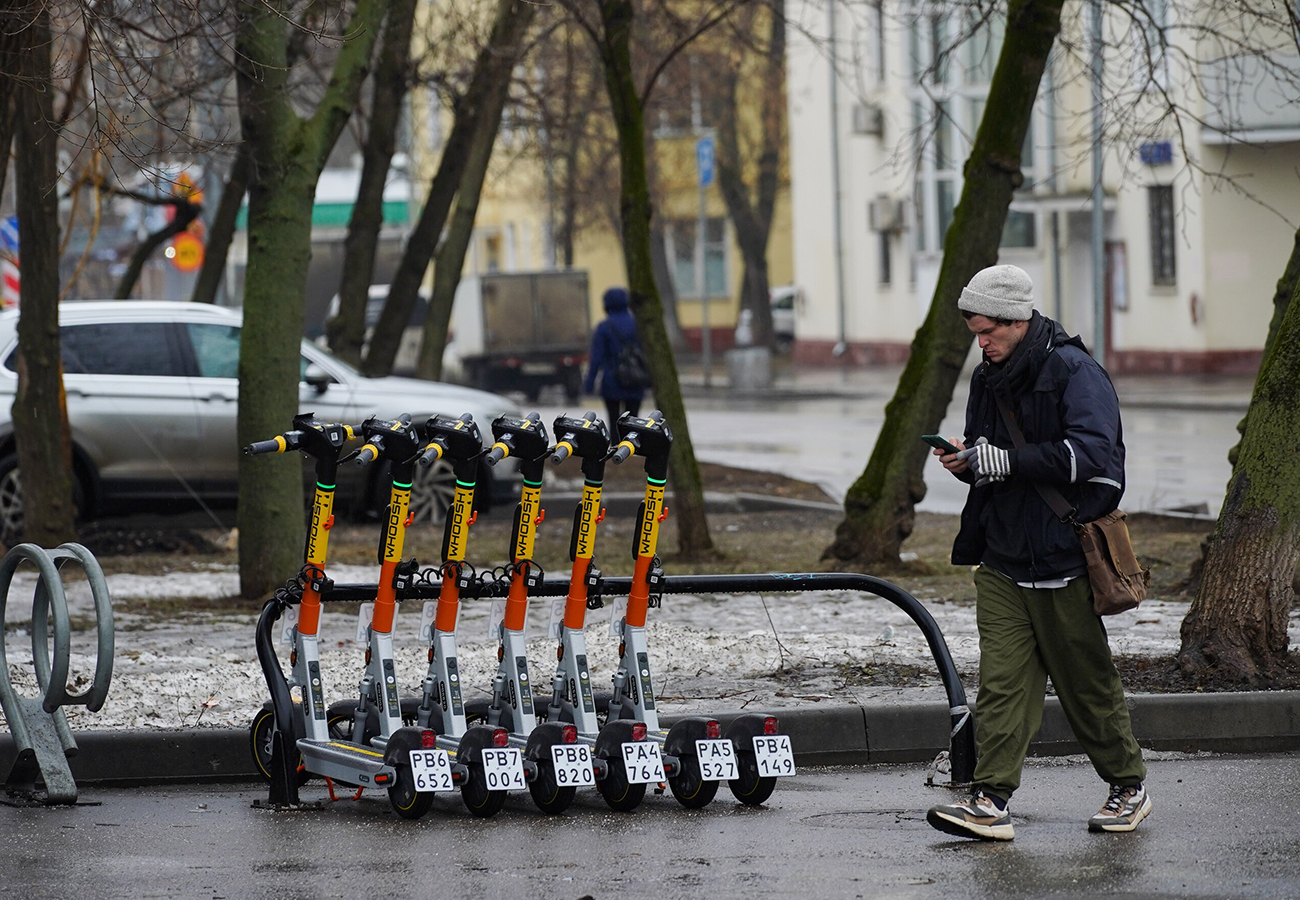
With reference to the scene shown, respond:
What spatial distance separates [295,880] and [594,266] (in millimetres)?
53042

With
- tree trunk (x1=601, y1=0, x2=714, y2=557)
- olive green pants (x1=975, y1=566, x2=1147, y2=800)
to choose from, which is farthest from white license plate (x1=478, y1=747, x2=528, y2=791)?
tree trunk (x1=601, y1=0, x2=714, y2=557)

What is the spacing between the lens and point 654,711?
643cm

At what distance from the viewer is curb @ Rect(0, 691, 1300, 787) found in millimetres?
7160

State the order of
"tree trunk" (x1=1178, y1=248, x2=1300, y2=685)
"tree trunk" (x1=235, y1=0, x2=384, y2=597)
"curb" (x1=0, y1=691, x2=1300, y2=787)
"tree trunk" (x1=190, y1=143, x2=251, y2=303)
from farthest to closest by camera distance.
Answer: "tree trunk" (x1=190, y1=143, x2=251, y2=303)
"tree trunk" (x1=235, y1=0, x2=384, y2=597)
"tree trunk" (x1=1178, y1=248, x2=1300, y2=685)
"curb" (x1=0, y1=691, x2=1300, y2=787)

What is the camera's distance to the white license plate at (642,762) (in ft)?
20.1

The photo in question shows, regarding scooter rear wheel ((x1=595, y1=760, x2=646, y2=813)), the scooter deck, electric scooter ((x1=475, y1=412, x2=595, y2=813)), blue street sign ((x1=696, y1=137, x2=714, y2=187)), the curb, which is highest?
blue street sign ((x1=696, y1=137, x2=714, y2=187))

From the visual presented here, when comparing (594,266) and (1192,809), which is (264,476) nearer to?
(1192,809)

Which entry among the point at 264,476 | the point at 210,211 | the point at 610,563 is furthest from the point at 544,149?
the point at 264,476

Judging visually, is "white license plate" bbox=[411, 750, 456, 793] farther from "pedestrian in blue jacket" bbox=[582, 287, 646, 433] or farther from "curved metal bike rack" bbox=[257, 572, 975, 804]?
"pedestrian in blue jacket" bbox=[582, 287, 646, 433]

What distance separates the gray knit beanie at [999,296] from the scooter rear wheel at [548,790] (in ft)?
6.52

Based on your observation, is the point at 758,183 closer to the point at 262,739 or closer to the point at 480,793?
the point at 262,739

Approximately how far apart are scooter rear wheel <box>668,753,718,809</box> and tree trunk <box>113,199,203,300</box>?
13.3 meters

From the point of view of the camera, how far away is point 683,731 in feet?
20.5

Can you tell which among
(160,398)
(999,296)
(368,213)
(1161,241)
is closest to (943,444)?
(999,296)
